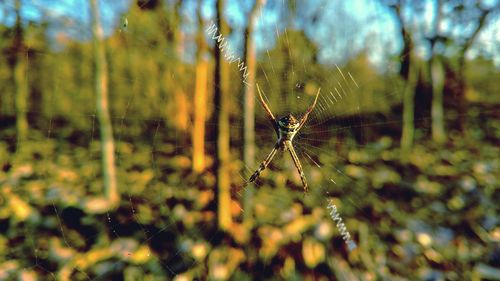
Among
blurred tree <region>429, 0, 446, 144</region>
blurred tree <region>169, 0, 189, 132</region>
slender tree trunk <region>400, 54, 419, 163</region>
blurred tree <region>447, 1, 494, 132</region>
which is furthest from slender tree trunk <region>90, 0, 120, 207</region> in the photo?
blurred tree <region>447, 1, 494, 132</region>

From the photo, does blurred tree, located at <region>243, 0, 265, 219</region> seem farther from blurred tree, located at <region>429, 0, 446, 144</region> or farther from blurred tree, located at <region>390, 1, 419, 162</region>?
blurred tree, located at <region>429, 0, 446, 144</region>

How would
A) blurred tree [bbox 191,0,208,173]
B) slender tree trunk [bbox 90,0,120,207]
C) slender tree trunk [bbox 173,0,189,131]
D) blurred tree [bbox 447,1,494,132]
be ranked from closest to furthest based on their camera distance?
slender tree trunk [bbox 90,0,120,207] → slender tree trunk [bbox 173,0,189,131] → blurred tree [bbox 191,0,208,173] → blurred tree [bbox 447,1,494,132]

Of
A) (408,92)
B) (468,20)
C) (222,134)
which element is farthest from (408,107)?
(222,134)

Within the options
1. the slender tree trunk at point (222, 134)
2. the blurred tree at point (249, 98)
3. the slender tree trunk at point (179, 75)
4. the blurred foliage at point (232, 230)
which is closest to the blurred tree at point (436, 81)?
the blurred foliage at point (232, 230)

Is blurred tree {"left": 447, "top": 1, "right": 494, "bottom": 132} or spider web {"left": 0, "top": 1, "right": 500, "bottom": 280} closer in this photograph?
spider web {"left": 0, "top": 1, "right": 500, "bottom": 280}

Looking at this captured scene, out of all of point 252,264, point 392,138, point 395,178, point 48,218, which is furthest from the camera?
point 392,138

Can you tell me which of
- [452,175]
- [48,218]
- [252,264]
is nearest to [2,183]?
[48,218]

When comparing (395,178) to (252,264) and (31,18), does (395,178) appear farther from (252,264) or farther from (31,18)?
(31,18)
